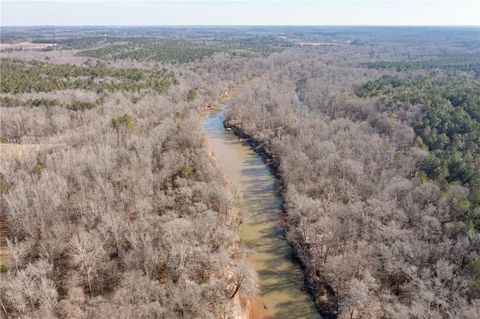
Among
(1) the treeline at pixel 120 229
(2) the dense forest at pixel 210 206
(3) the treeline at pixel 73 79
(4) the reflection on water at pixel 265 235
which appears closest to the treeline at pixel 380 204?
(2) the dense forest at pixel 210 206

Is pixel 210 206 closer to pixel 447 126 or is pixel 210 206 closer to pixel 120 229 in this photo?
pixel 120 229

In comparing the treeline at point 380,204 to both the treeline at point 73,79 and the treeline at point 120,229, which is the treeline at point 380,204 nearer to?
the treeline at point 120,229

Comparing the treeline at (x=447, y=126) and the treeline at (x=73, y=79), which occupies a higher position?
the treeline at (x=73, y=79)

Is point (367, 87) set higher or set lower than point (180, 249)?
higher

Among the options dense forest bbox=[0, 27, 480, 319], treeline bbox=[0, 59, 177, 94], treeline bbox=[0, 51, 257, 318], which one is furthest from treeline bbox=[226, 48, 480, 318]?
treeline bbox=[0, 59, 177, 94]

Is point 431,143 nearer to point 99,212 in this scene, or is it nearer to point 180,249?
point 180,249

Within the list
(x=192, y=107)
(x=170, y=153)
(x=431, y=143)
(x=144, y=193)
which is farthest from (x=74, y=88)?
(x=431, y=143)

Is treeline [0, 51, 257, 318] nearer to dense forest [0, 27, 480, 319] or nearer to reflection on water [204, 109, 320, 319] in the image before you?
dense forest [0, 27, 480, 319]
